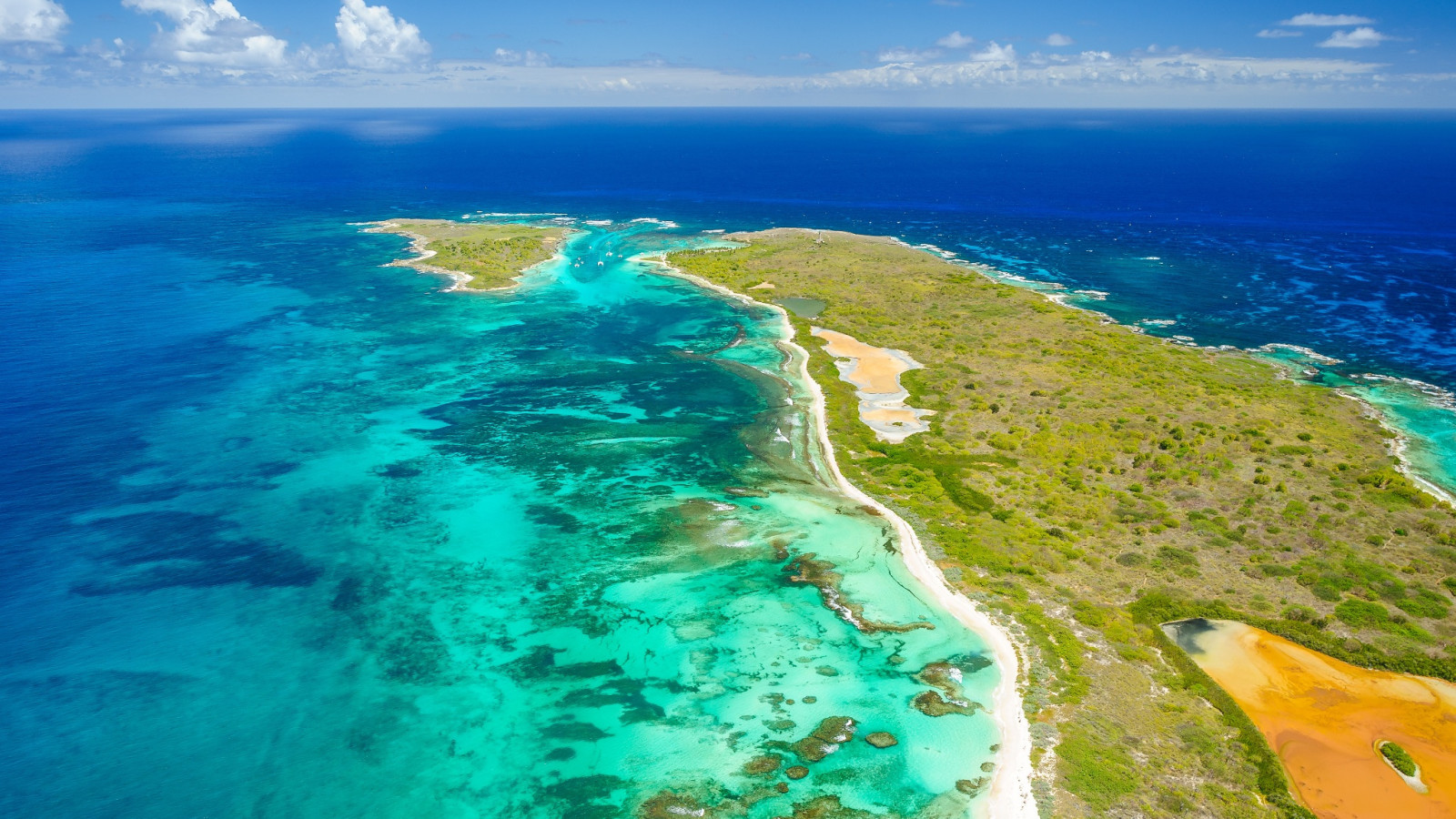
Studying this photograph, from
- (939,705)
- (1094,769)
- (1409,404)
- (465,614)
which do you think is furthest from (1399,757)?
(1409,404)

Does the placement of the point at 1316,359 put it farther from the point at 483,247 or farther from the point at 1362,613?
the point at 483,247

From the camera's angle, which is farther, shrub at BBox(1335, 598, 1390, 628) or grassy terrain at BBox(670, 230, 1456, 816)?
shrub at BBox(1335, 598, 1390, 628)

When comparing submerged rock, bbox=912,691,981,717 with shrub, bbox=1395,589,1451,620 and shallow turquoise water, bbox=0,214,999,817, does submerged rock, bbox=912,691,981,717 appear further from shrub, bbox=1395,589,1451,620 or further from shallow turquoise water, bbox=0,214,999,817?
shrub, bbox=1395,589,1451,620

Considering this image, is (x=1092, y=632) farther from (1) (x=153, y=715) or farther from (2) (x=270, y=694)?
(1) (x=153, y=715)

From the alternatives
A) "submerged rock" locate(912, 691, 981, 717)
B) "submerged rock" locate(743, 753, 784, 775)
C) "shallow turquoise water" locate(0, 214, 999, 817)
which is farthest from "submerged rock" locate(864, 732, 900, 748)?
"submerged rock" locate(743, 753, 784, 775)

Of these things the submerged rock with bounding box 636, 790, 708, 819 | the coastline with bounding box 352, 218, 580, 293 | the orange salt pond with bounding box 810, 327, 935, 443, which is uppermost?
the coastline with bounding box 352, 218, 580, 293

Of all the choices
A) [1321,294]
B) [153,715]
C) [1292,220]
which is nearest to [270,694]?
[153,715]

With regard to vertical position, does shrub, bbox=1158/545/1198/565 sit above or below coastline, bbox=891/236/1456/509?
below
